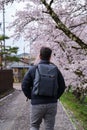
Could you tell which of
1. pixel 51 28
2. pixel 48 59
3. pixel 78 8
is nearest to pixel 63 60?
pixel 51 28

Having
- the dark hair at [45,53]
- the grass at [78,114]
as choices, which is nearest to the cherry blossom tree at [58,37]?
the grass at [78,114]

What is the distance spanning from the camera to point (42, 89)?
6.94 m

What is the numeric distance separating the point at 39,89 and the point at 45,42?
15284mm

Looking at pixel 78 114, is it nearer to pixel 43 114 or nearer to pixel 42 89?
pixel 43 114

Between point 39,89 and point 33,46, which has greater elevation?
point 39,89

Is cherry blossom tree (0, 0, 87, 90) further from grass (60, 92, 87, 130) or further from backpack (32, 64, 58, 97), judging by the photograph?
backpack (32, 64, 58, 97)

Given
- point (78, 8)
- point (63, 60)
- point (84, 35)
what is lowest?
point (63, 60)

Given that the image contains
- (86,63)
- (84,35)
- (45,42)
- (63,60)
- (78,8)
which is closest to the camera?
(78,8)

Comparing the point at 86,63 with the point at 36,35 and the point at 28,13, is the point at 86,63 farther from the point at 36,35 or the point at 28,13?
the point at 36,35

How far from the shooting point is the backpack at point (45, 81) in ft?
22.8

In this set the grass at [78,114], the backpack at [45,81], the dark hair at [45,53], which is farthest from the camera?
the grass at [78,114]

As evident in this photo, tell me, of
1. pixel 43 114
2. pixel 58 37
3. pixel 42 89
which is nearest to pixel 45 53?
pixel 42 89

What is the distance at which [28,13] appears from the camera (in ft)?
62.3

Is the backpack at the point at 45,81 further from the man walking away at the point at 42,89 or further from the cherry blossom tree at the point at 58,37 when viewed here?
the cherry blossom tree at the point at 58,37
